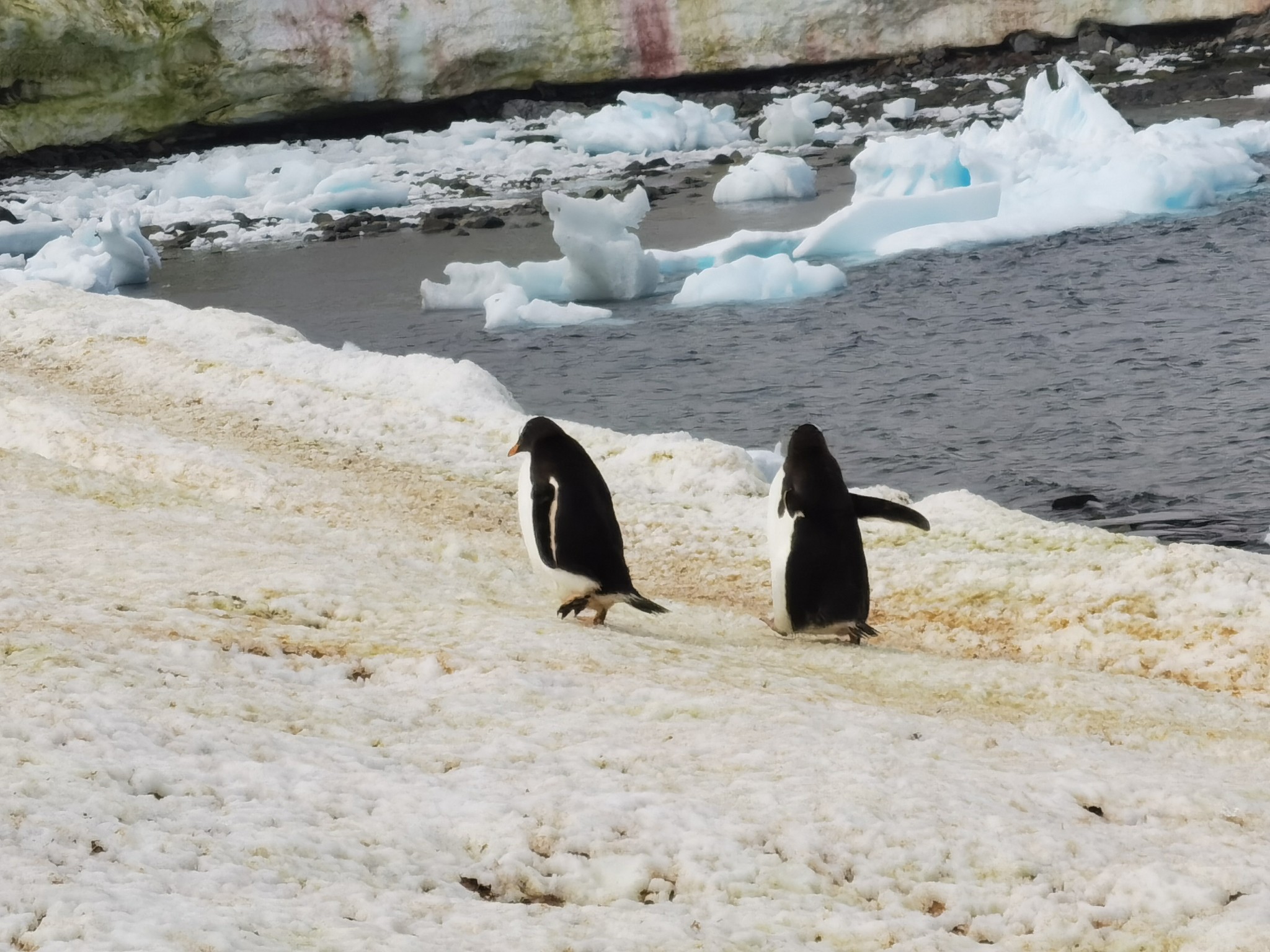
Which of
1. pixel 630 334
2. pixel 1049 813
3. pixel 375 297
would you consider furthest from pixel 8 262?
pixel 1049 813

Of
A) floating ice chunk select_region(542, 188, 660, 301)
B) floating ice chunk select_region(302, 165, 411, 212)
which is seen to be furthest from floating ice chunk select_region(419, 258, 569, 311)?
floating ice chunk select_region(302, 165, 411, 212)

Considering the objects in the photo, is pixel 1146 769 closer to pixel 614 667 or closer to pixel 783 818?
pixel 783 818

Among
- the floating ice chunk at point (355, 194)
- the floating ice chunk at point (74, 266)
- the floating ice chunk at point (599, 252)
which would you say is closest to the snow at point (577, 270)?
the floating ice chunk at point (599, 252)

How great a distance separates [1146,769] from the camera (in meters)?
4.33

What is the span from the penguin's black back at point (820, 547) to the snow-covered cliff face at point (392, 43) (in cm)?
2864

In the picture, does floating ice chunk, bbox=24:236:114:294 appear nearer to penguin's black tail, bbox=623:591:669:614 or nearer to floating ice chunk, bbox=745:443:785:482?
floating ice chunk, bbox=745:443:785:482

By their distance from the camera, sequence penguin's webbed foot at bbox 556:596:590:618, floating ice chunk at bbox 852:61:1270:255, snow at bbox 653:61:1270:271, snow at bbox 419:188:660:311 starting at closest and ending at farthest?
penguin's webbed foot at bbox 556:596:590:618, snow at bbox 419:188:660:311, snow at bbox 653:61:1270:271, floating ice chunk at bbox 852:61:1270:255

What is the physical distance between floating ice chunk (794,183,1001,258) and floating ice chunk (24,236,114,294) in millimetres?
10592

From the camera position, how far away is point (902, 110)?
3272 centimetres

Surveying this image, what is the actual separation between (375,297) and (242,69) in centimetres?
1439

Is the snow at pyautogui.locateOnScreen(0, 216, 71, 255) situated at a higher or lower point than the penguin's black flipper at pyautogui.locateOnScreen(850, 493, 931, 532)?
lower

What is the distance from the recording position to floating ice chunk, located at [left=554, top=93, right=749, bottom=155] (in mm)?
33188

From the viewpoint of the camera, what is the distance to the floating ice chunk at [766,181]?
25.8m

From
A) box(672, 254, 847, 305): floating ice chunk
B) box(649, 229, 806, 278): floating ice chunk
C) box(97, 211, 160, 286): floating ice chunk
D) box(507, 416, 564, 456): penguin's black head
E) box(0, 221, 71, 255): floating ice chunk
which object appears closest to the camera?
box(507, 416, 564, 456): penguin's black head
